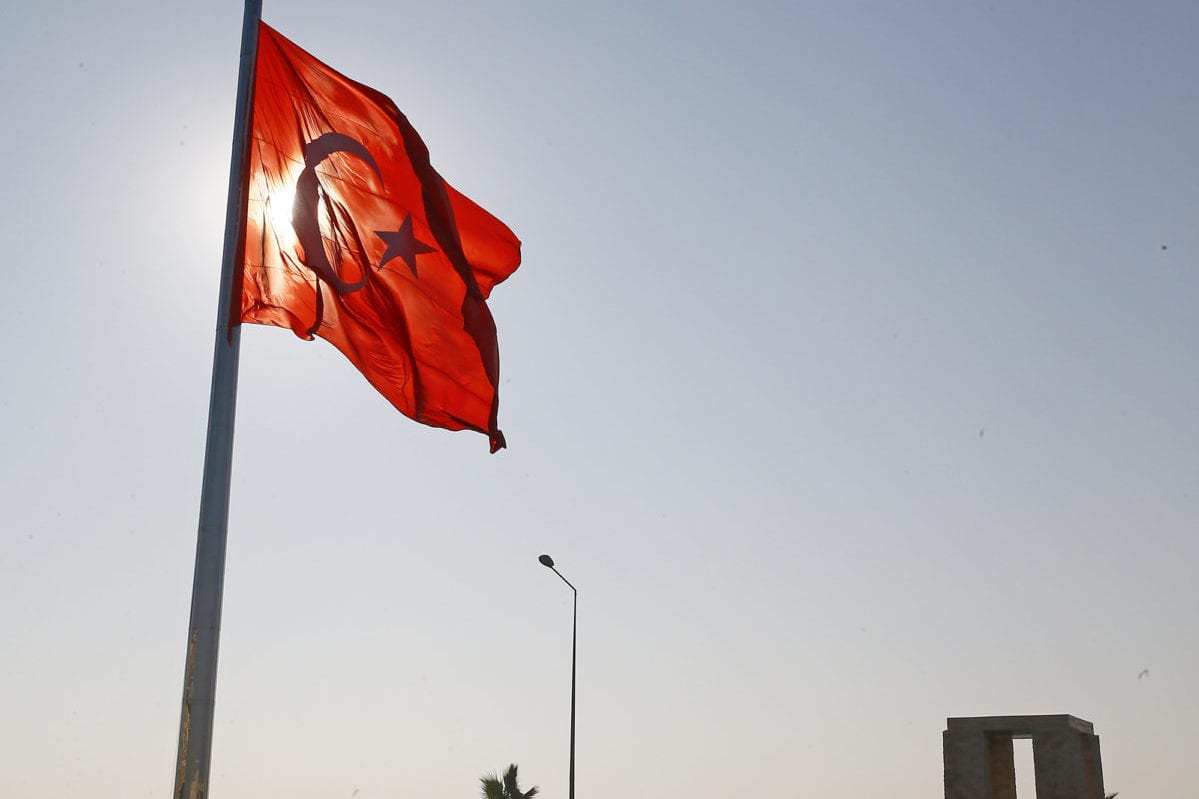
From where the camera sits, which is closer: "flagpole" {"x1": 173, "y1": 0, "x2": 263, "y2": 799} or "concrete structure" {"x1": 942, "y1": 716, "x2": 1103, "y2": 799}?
"flagpole" {"x1": 173, "y1": 0, "x2": 263, "y2": 799}

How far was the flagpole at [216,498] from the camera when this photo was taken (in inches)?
356

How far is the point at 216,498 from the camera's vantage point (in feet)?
31.9

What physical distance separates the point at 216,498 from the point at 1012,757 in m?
22.4

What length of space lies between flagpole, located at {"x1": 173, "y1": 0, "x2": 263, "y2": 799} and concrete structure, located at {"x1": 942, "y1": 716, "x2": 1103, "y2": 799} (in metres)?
20.8

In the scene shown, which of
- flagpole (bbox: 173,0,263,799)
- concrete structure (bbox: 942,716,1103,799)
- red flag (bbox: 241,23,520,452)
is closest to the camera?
flagpole (bbox: 173,0,263,799)

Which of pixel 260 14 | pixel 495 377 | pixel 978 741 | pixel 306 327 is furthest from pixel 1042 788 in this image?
pixel 260 14

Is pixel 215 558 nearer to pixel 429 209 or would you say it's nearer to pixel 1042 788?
pixel 429 209

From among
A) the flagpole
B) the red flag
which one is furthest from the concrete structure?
the flagpole

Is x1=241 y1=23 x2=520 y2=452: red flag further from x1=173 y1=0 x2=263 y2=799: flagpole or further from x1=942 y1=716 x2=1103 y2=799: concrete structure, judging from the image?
x1=942 y1=716 x2=1103 y2=799: concrete structure

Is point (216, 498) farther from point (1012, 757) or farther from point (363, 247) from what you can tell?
point (1012, 757)

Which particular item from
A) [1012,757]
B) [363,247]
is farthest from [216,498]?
[1012,757]

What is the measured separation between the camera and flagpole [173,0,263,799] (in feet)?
29.6

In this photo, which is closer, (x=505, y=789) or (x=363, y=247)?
(x=363, y=247)

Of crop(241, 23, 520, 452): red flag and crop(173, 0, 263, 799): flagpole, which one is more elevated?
crop(241, 23, 520, 452): red flag
